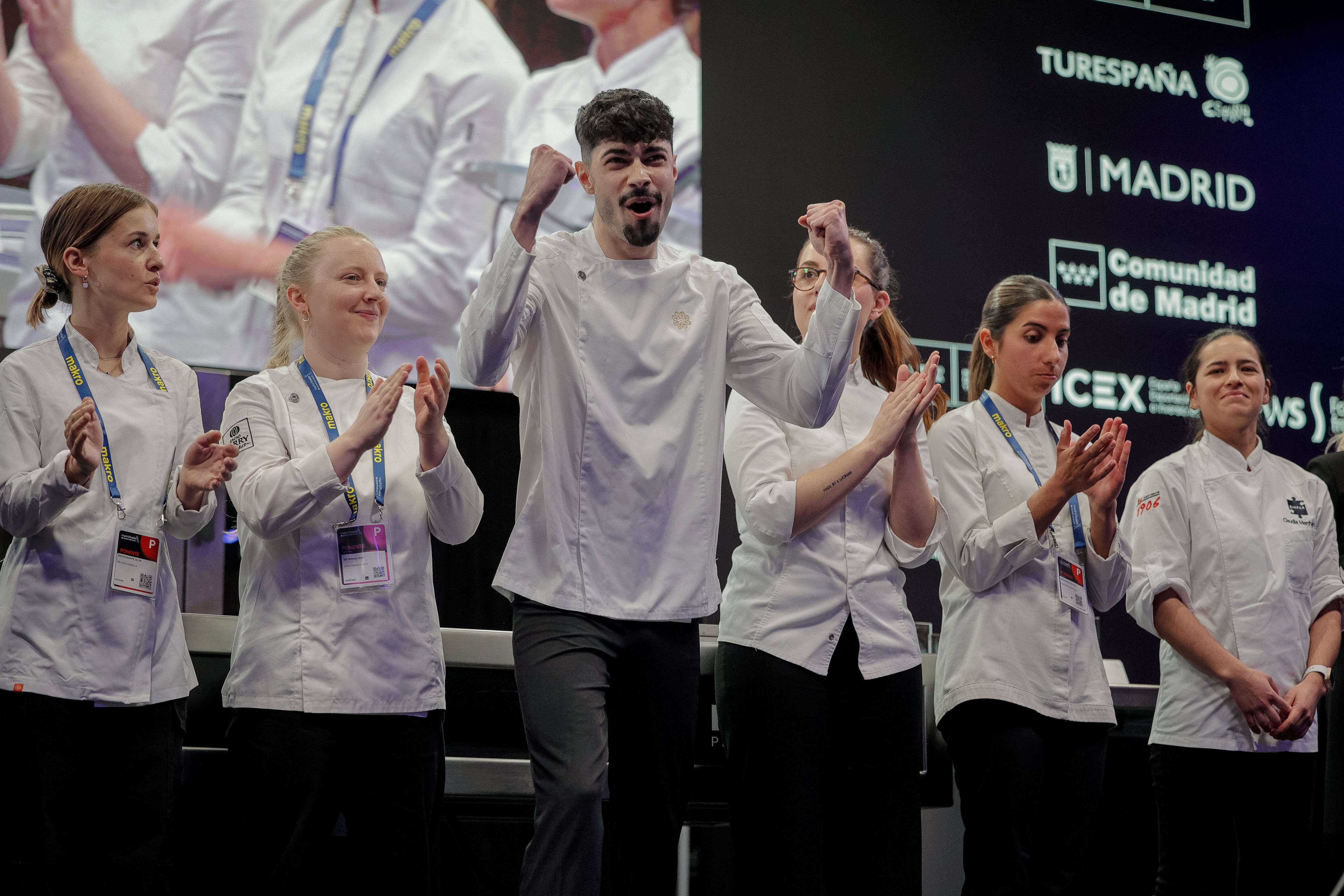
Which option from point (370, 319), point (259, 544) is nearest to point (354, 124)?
point (370, 319)

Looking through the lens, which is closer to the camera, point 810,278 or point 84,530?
point 84,530

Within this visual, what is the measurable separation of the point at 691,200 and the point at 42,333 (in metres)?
2.22

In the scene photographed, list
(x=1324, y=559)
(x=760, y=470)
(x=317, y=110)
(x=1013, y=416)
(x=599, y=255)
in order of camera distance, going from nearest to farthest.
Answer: (x=599, y=255) → (x=760, y=470) → (x=1013, y=416) → (x=1324, y=559) → (x=317, y=110)

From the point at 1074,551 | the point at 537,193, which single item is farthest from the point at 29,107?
the point at 1074,551

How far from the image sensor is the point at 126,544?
7.93 ft

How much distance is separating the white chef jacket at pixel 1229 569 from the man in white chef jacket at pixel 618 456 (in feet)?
4.24

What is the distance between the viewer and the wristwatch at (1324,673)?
123 inches

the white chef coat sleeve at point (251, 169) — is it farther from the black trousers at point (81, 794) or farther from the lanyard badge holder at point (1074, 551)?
the lanyard badge holder at point (1074, 551)

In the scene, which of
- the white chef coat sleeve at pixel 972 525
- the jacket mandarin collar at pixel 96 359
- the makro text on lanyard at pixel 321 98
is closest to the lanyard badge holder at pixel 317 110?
the makro text on lanyard at pixel 321 98

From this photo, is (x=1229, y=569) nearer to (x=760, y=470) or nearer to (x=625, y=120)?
(x=760, y=470)

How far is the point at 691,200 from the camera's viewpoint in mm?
4777

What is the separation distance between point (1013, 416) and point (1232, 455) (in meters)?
0.75

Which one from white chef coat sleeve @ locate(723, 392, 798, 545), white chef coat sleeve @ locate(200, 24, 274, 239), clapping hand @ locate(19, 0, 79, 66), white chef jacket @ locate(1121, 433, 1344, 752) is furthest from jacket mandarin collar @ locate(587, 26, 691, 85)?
white chef jacket @ locate(1121, 433, 1344, 752)

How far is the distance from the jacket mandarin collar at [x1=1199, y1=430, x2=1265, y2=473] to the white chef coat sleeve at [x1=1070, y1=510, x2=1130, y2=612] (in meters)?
0.60
